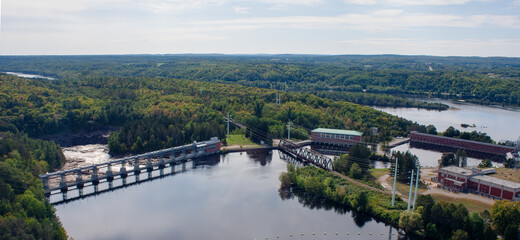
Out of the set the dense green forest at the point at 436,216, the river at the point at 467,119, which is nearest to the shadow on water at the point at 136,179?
the dense green forest at the point at 436,216

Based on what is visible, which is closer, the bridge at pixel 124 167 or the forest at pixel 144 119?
the forest at pixel 144 119

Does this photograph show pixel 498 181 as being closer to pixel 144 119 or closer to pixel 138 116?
pixel 144 119

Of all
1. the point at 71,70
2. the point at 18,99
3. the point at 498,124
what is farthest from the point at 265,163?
the point at 71,70

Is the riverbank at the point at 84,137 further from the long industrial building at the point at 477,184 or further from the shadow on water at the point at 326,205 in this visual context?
the long industrial building at the point at 477,184

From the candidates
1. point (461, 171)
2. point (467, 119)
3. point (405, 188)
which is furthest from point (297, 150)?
point (467, 119)

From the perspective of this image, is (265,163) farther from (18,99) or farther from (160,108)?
(18,99)

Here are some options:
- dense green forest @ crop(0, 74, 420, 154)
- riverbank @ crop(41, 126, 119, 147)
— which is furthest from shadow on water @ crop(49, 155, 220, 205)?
riverbank @ crop(41, 126, 119, 147)
